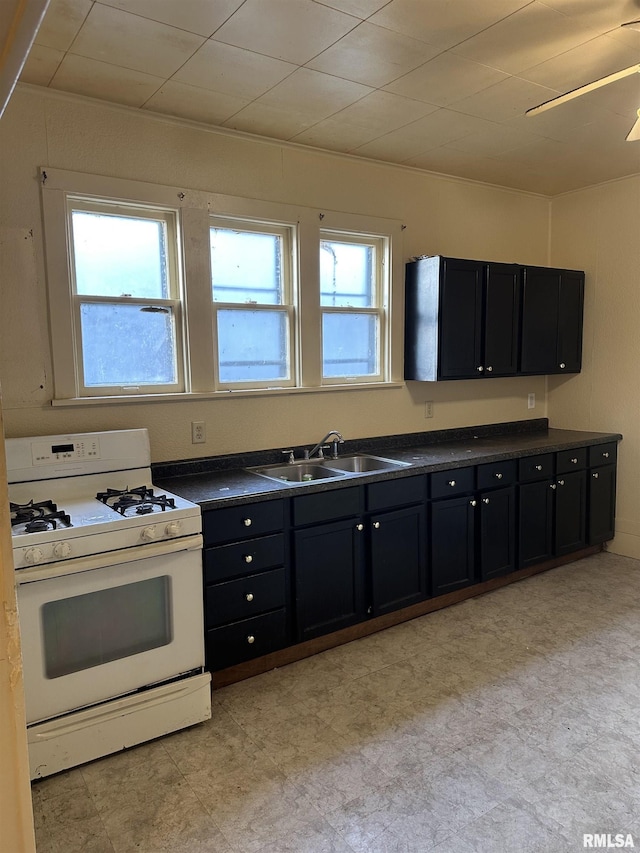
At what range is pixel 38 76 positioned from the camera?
→ 8.14 ft

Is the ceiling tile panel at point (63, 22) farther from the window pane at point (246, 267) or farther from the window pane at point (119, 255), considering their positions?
the window pane at point (246, 267)

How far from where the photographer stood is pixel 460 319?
378cm

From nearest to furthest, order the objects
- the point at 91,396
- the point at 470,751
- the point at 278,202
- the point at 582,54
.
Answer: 1. the point at 470,751
2. the point at 582,54
3. the point at 91,396
4. the point at 278,202

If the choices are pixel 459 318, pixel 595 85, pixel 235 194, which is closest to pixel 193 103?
pixel 235 194

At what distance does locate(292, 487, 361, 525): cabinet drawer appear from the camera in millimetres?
2820

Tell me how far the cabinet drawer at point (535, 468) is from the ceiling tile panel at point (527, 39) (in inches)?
88.2

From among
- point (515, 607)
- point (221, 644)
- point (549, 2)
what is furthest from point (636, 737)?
point (549, 2)

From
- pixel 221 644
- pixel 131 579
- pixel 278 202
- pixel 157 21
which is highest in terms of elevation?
pixel 157 21

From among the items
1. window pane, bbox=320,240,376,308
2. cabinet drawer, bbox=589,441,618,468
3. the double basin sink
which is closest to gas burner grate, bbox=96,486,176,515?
the double basin sink

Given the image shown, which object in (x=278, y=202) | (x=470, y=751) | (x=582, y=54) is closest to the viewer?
(x=470, y=751)

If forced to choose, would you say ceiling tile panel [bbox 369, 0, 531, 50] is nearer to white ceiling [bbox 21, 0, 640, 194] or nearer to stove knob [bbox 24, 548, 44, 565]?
white ceiling [bbox 21, 0, 640, 194]

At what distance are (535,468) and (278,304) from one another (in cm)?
198

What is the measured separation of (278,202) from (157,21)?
1.30 metres

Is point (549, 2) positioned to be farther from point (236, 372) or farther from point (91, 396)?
point (91, 396)
